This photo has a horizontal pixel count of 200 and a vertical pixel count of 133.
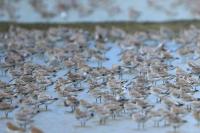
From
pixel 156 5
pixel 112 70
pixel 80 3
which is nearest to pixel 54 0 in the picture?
pixel 80 3

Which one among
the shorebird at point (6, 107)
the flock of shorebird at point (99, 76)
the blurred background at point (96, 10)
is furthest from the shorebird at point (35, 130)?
the blurred background at point (96, 10)

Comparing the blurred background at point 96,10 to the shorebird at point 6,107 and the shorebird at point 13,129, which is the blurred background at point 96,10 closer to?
the shorebird at point 6,107

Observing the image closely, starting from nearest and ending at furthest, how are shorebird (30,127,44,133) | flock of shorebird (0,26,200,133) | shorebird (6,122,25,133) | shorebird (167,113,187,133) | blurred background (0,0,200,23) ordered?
shorebird (30,127,44,133) < shorebird (6,122,25,133) < shorebird (167,113,187,133) < flock of shorebird (0,26,200,133) < blurred background (0,0,200,23)

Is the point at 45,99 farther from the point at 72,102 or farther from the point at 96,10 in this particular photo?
the point at 96,10

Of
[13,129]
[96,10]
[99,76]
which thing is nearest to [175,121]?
[13,129]

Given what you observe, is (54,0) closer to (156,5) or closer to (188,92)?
(156,5)

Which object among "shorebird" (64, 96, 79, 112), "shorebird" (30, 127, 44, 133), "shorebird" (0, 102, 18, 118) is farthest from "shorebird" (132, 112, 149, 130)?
"shorebird" (0, 102, 18, 118)

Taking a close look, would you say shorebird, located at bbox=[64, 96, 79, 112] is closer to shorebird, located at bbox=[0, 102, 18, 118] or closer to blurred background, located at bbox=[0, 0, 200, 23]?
shorebird, located at bbox=[0, 102, 18, 118]
